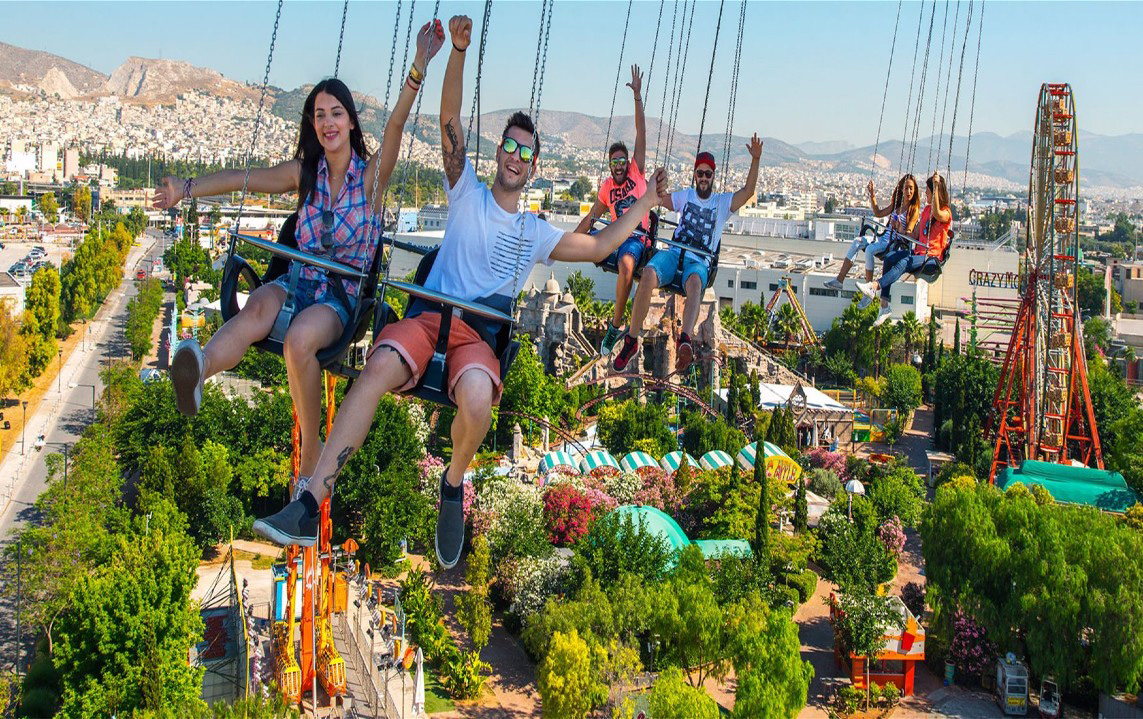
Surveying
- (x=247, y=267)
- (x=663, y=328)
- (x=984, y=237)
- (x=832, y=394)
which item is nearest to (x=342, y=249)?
(x=247, y=267)

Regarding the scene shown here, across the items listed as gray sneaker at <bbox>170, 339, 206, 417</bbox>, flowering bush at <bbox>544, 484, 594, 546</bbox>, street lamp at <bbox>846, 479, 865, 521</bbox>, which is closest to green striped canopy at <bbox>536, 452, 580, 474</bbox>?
flowering bush at <bbox>544, 484, 594, 546</bbox>

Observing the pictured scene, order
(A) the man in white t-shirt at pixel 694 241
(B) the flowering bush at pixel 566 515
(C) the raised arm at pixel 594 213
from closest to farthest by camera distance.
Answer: (A) the man in white t-shirt at pixel 694 241
(C) the raised arm at pixel 594 213
(B) the flowering bush at pixel 566 515

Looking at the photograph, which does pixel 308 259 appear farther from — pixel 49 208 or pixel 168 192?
pixel 49 208

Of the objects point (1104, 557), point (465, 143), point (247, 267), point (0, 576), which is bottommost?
point (0, 576)

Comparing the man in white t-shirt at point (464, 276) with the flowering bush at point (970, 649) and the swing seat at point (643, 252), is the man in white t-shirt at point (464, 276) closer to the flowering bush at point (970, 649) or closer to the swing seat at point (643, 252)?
the swing seat at point (643, 252)

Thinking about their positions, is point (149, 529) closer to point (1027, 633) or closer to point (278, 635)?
point (278, 635)

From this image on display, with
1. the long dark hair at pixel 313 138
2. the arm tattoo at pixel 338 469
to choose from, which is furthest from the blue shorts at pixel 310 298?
the arm tattoo at pixel 338 469

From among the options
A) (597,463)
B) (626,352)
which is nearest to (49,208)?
(597,463)
